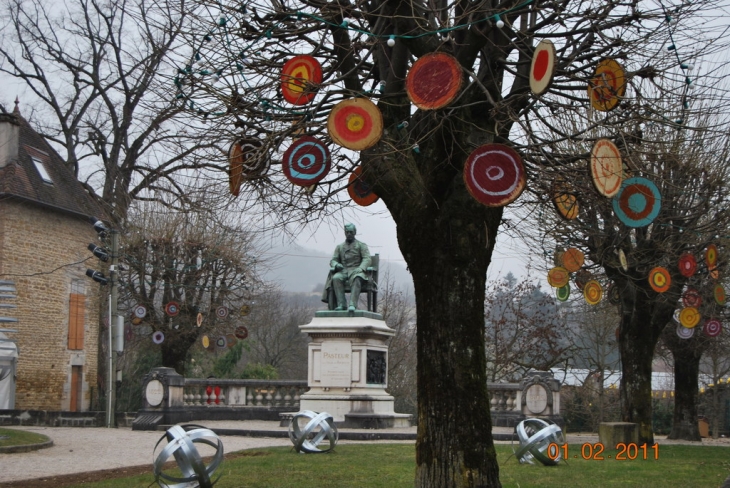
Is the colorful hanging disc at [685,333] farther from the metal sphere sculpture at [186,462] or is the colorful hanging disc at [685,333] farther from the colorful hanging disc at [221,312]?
the metal sphere sculpture at [186,462]

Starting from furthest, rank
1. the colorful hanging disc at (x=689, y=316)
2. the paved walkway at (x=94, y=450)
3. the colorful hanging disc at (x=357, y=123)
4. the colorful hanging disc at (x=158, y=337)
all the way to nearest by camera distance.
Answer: the colorful hanging disc at (x=158, y=337)
the colorful hanging disc at (x=689, y=316)
the paved walkway at (x=94, y=450)
the colorful hanging disc at (x=357, y=123)

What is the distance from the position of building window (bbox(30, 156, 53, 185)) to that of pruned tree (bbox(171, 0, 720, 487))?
77.8 ft

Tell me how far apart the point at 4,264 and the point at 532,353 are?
18.7 metres

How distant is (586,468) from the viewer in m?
11.4

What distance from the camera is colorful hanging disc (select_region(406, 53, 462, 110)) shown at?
7.14 m

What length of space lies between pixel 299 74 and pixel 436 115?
1.37m

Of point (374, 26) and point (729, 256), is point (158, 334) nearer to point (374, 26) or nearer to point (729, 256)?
point (729, 256)

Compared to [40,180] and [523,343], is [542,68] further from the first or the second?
[40,180]

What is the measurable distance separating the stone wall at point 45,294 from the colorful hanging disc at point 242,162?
20979 mm

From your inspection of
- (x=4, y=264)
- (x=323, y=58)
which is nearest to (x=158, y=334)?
(x=4, y=264)

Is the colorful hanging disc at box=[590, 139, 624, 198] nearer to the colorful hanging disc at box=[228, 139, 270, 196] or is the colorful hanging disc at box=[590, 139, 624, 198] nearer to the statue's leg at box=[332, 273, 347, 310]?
the colorful hanging disc at box=[228, 139, 270, 196]

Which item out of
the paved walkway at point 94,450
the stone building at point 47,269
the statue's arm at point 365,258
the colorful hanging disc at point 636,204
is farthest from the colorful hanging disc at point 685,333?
the stone building at point 47,269

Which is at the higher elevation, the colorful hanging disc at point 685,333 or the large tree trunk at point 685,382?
the colorful hanging disc at point 685,333
